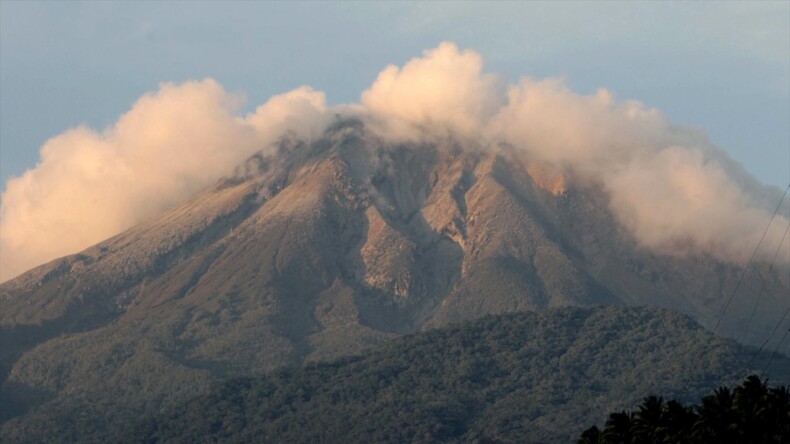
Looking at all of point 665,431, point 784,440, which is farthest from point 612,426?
point 784,440

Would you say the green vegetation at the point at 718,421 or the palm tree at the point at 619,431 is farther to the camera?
the palm tree at the point at 619,431

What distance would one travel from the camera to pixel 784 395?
481 feet

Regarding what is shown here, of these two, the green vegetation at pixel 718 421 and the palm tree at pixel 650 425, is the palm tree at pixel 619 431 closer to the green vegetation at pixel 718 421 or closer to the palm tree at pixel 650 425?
the green vegetation at pixel 718 421

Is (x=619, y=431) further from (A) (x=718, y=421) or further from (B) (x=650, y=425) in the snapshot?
(A) (x=718, y=421)

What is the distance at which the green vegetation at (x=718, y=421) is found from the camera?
143000mm

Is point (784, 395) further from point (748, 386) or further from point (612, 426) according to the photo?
point (612, 426)

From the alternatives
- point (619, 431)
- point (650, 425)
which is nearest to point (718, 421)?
point (650, 425)

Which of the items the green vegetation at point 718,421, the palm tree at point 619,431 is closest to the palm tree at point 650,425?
the green vegetation at point 718,421

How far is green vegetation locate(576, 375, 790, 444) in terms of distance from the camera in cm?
14300

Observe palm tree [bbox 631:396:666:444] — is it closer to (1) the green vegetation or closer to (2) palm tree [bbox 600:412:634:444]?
(1) the green vegetation

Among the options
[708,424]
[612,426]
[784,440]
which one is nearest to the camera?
[784,440]

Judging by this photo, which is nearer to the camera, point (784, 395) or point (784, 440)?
point (784, 440)

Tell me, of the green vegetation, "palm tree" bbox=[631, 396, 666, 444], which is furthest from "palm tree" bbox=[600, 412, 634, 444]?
"palm tree" bbox=[631, 396, 666, 444]

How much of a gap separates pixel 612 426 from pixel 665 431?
8379 millimetres
